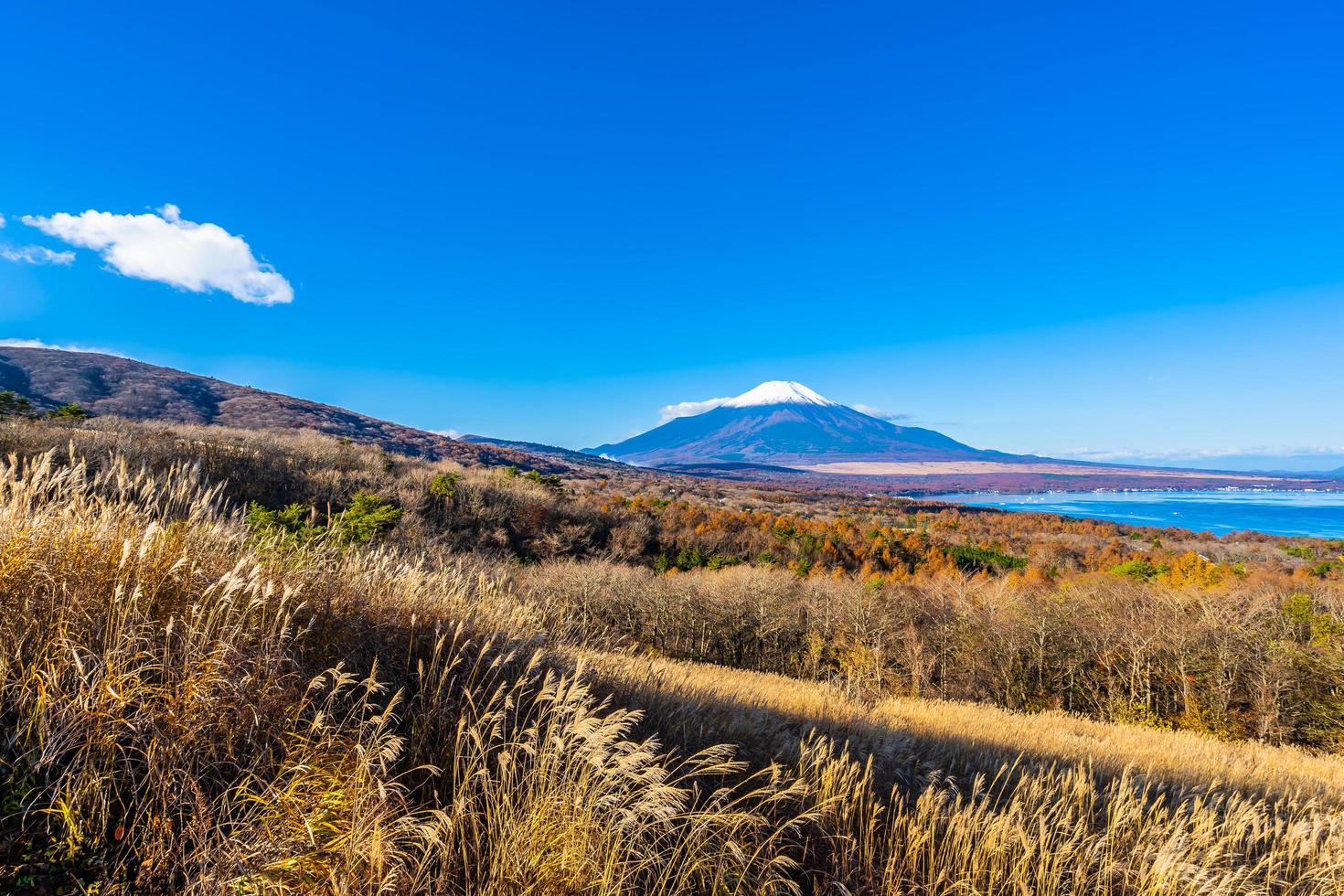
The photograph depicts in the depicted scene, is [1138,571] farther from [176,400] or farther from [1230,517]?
[1230,517]

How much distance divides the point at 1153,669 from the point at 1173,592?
5.65 meters

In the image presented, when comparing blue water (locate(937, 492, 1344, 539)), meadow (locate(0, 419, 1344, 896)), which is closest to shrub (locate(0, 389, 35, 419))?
meadow (locate(0, 419, 1344, 896))

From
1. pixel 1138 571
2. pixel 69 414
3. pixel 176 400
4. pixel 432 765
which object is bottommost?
pixel 1138 571

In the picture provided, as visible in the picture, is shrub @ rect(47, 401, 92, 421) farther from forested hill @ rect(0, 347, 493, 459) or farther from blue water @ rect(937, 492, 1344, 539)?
blue water @ rect(937, 492, 1344, 539)

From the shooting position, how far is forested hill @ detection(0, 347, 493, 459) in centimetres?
8275

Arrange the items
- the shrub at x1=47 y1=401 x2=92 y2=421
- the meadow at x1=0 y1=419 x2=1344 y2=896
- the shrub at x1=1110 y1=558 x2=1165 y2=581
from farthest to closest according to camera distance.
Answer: the shrub at x1=1110 y1=558 x2=1165 y2=581 < the shrub at x1=47 y1=401 x2=92 y2=421 < the meadow at x1=0 y1=419 x2=1344 y2=896

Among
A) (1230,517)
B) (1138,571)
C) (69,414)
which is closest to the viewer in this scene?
(69,414)

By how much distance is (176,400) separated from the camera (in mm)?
89188

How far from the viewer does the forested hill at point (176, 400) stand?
82750 mm

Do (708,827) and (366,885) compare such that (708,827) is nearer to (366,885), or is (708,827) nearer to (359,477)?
(366,885)

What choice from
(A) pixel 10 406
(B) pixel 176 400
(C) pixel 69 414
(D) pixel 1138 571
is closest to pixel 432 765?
(A) pixel 10 406

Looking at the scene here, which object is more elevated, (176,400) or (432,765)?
(176,400)

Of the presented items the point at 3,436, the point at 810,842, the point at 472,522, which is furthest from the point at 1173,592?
the point at 3,436

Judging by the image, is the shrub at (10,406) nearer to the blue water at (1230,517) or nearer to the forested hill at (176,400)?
the forested hill at (176,400)
